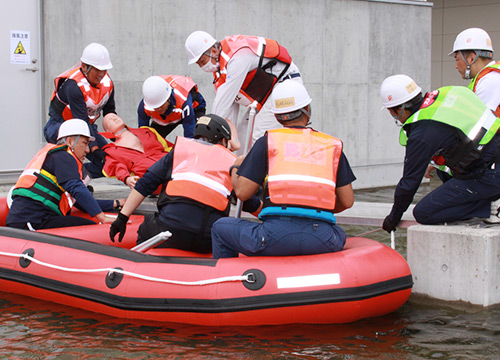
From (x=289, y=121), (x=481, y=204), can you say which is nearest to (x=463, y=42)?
(x=481, y=204)

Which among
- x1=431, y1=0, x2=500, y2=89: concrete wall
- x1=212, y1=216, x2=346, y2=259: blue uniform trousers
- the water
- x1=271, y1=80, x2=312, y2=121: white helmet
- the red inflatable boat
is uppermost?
x1=431, y1=0, x2=500, y2=89: concrete wall

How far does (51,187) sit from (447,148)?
2.82 metres

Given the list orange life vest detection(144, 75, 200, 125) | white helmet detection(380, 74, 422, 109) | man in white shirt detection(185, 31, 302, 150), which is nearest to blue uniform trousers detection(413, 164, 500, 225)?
white helmet detection(380, 74, 422, 109)

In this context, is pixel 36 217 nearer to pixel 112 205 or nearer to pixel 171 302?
pixel 112 205

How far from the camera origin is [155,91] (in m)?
6.27

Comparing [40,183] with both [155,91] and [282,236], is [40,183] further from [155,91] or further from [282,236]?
[282,236]

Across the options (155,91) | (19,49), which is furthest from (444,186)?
(19,49)

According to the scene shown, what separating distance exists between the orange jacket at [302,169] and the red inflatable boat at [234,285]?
33 cm

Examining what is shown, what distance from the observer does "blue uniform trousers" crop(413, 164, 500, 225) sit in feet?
15.1

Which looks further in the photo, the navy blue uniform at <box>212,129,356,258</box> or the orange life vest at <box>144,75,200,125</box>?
the orange life vest at <box>144,75,200,125</box>

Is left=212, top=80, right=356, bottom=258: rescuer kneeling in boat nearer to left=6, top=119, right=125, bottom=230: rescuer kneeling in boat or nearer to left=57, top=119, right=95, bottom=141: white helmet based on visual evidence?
left=6, top=119, right=125, bottom=230: rescuer kneeling in boat

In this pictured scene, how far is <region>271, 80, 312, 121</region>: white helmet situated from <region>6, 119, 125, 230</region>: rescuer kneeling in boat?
180 cm

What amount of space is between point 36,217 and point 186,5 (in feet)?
15.1

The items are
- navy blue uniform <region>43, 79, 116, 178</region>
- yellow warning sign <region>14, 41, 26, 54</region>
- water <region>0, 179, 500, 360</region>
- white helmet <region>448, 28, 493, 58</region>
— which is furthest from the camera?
yellow warning sign <region>14, 41, 26, 54</region>
